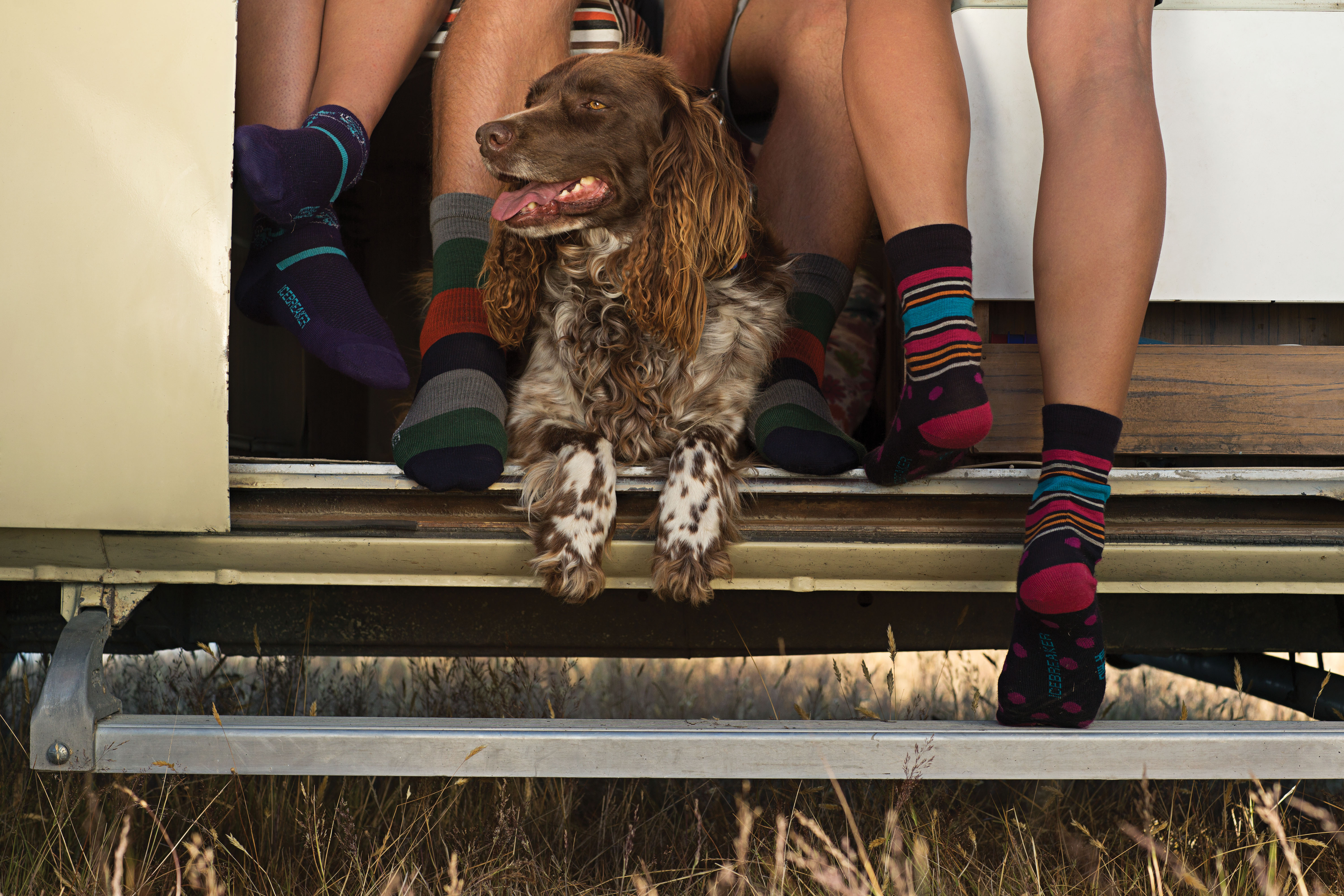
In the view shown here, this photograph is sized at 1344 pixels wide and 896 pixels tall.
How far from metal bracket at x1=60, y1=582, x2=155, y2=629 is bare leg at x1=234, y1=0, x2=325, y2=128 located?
943 millimetres

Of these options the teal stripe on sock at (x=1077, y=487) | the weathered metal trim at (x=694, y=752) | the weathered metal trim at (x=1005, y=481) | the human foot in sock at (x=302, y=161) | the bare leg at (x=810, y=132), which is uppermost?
the bare leg at (x=810, y=132)

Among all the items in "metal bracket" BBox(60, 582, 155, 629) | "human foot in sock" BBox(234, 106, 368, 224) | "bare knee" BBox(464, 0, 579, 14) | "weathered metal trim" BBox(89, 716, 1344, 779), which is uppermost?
"bare knee" BBox(464, 0, 579, 14)

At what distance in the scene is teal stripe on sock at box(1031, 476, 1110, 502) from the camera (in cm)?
127

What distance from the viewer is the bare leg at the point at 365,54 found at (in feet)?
5.72

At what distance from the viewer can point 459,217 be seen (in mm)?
1834

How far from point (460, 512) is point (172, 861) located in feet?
2.58

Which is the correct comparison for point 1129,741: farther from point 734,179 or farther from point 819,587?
point 734,179

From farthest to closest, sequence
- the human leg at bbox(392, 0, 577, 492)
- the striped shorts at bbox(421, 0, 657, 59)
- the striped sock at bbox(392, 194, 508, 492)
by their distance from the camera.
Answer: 1. the striped shorts at bbox(421, 0, 657, 59)
2. the human leg at bbox(392, 0, 577, 492)
3. the striped sock at bbox(392, 194, 508, 492)

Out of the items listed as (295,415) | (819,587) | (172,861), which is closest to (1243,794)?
(819,587)

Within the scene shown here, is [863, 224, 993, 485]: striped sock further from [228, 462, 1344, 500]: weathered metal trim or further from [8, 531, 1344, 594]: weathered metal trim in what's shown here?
[8, 531, 1344, 594]: weathered metal trim

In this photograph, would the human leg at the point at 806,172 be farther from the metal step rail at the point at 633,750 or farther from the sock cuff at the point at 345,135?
the sock cuff at the point at 345,135

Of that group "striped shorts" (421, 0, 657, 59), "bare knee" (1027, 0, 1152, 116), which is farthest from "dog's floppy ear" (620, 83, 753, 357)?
"bare knee" (1027, 0, 1152, 116)

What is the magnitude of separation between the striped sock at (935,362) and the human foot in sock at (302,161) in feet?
3.28

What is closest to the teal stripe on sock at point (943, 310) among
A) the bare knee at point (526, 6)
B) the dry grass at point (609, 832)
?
the dry grass at point (609, 832)
